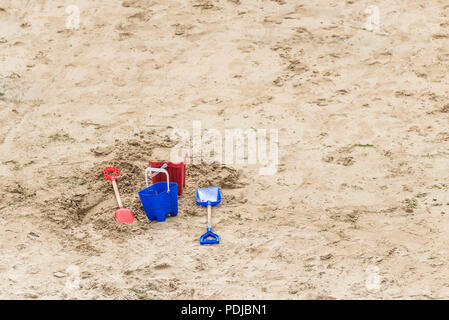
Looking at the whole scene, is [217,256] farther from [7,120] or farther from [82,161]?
[7,120]

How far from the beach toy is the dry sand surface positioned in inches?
4.4

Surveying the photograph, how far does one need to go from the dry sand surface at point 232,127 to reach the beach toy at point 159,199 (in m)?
0.11

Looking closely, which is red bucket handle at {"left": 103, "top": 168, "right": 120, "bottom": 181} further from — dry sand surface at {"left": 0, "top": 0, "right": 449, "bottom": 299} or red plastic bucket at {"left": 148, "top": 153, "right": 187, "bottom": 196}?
red plastic bucket at {"left": 148, "top": 153, "right": 187, "bottom": 196}

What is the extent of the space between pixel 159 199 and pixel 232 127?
1399mm

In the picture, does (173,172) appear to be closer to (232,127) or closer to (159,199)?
(159,199)

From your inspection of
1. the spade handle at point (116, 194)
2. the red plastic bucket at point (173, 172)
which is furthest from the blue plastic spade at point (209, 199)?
the spade handle at point (116, 194)

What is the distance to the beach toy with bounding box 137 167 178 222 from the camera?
4.64m

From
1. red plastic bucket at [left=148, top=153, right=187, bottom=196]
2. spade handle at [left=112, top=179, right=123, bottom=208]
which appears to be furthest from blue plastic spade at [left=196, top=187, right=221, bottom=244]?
spade handle at [left=112, top=179, right=123, bottom=208]

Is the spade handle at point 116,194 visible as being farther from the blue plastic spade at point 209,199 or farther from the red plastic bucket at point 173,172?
the blue plastic spade at point 209,199

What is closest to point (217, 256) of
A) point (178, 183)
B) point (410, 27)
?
point (178, 183)

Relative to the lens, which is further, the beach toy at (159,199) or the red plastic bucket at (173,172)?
the red plastic bucket at (173,172)

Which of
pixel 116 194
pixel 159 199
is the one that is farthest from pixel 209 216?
pixel 116 194

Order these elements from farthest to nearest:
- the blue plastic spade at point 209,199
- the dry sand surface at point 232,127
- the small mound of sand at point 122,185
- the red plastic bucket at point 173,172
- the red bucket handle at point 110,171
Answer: the red bucket handle at point 110,171, the red plastic bucket at point 173,172, the small mound of sand at point 122,185, the blue plastic spade at point 209,199, the dry sand surface at point 232,127

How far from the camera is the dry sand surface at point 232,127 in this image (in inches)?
165
